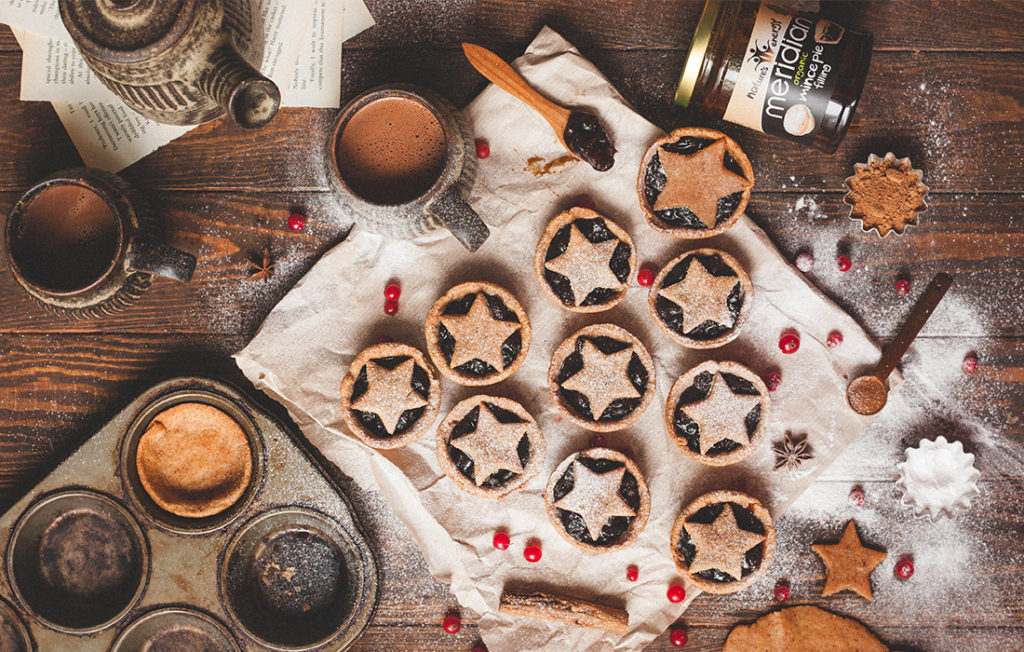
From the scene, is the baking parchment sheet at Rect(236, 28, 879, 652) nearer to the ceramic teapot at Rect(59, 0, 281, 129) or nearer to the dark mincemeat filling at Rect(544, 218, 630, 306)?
the dark mincemeat filling at Rect(544, 218, 630, 306)

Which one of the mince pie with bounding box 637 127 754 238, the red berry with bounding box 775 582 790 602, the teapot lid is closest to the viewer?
the teapot lid

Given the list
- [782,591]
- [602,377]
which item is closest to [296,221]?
[602,377]

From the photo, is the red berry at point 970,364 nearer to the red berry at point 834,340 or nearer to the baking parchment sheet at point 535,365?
the baking parchment sheet at point 535,365

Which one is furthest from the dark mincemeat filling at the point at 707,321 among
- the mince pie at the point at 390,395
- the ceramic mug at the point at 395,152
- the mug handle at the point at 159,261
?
the mug handle at the point at 159,261

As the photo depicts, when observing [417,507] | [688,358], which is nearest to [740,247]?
[688,358]

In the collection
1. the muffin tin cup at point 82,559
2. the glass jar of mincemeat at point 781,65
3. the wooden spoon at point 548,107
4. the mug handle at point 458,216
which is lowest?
the muffin tin cup at point 82,559

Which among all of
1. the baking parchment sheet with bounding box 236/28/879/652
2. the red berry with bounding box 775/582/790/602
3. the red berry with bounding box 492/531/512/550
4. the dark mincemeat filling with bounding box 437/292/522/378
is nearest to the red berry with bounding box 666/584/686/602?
the baking parchment sheet with bounding box 236/28/879/652
